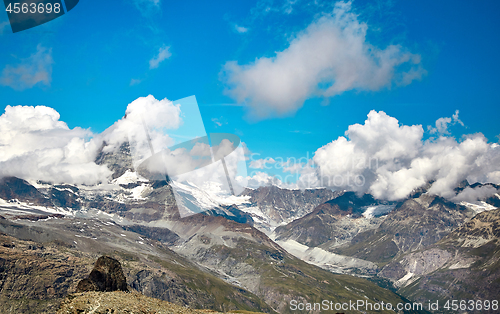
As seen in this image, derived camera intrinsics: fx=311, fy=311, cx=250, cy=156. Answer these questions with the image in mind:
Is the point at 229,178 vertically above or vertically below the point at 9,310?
above

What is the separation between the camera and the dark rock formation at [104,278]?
39.4 m

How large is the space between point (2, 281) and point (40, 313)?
2748 centimetres

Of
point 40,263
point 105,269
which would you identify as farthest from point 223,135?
point 40,263

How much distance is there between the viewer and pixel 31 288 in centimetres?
17288

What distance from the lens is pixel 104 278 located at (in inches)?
1689

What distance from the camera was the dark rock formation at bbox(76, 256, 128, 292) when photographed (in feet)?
129

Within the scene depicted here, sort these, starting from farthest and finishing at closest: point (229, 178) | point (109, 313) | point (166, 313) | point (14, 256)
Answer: point (14, 256), point (229, 178), point (166, 313), point (109, 313)

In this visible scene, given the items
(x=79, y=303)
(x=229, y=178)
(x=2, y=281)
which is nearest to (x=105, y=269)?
(x=229, y=178)

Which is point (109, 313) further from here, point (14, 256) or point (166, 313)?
point (14, 256)

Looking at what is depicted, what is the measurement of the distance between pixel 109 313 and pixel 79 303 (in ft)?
7.40

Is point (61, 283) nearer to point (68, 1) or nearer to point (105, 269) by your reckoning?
point (105, 269)

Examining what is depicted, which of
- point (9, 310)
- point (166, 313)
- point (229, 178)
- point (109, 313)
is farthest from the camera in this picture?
point (9, 310)

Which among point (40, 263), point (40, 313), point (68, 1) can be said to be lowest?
point (40, 313)

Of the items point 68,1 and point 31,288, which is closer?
point 68,1
